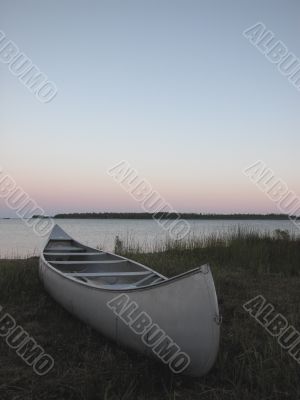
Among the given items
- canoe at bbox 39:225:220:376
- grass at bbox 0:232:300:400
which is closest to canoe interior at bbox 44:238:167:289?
canoe at bbox 39:225:220:376

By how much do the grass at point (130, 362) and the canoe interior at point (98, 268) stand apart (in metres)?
0.52

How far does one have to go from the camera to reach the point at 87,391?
2.81 metres

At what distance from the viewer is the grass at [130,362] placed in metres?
2.88

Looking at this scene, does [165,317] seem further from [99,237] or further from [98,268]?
[99,237]

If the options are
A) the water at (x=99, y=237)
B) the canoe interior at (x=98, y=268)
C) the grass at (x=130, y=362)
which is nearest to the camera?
the grass at (x=130, y=362)

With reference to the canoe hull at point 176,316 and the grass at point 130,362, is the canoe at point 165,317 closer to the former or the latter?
the canoe hull at point 176,316

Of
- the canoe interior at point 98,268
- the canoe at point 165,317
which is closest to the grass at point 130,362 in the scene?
the canoe at point 165,317

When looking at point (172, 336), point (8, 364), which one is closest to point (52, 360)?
point (8, 364)

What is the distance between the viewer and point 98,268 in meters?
6.31

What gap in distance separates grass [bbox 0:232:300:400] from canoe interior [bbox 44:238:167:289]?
20.5 inches

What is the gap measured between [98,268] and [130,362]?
3.02 metres

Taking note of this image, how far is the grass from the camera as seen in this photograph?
2883 mm

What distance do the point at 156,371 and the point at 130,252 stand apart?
21.7ft

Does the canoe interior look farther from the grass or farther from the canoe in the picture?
the grass
